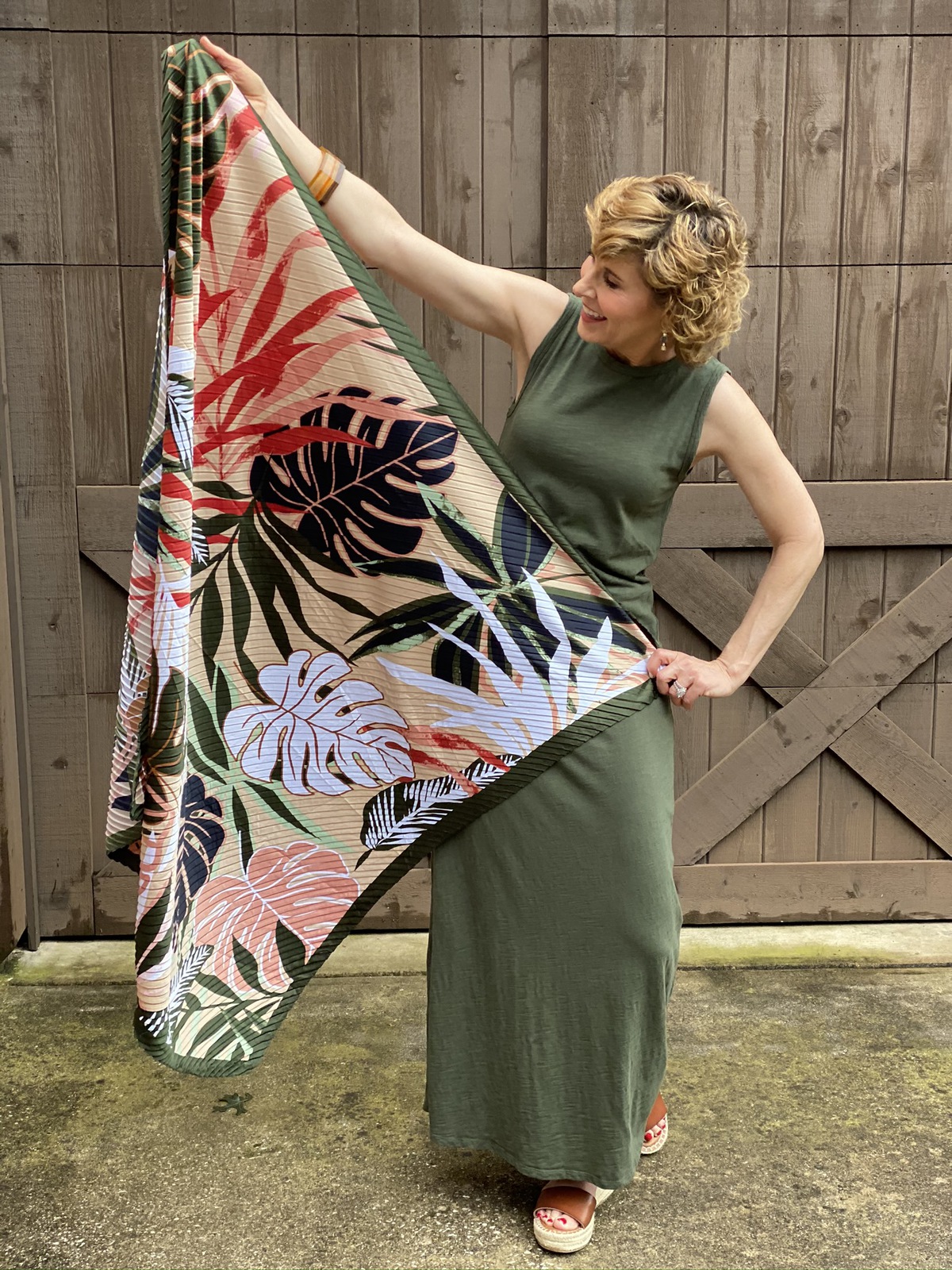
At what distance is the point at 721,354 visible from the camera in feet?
10.5

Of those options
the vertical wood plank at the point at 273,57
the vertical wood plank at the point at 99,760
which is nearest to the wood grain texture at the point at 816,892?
the vertical wood plank at the point at 99,760

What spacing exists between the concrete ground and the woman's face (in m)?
1.57

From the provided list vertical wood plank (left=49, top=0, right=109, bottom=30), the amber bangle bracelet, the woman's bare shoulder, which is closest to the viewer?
the amber bangle bracelet

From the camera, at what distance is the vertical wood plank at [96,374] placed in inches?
119

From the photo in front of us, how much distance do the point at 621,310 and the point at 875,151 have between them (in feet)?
5.71

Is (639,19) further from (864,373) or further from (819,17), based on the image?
(864,373)

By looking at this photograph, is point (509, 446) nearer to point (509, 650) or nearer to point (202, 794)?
point (509, 650)

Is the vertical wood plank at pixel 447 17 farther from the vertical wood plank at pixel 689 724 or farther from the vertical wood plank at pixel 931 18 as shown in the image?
the vertical wood plank at pixel 689 724

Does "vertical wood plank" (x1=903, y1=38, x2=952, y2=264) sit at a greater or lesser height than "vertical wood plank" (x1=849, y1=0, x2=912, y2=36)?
lesser

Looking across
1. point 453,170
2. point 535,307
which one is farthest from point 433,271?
point 453,170

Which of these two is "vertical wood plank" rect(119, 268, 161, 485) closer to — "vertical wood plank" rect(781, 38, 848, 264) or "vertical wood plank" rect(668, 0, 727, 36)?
"vertical wood plank" rect(668, 0, 727, 36)

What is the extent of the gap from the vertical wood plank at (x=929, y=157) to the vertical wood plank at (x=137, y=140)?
202cm

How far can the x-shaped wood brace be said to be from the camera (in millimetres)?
3229

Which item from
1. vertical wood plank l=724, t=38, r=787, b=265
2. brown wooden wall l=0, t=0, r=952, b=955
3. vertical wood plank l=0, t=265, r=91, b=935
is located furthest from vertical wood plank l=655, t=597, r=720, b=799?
vertical wood plank l=0, t=265, r=91, b=935
